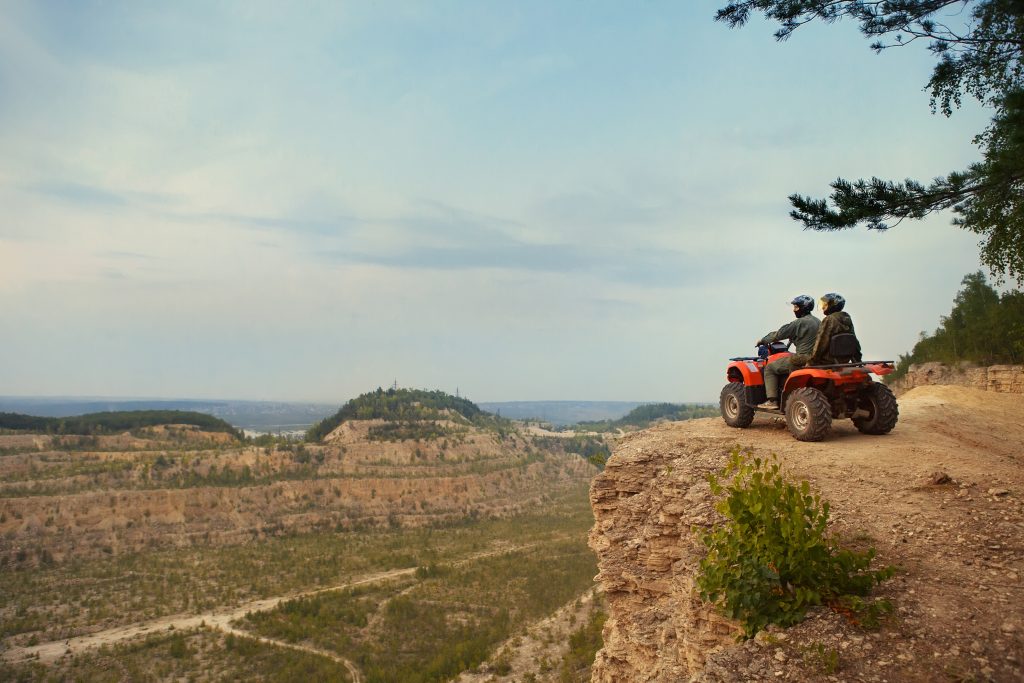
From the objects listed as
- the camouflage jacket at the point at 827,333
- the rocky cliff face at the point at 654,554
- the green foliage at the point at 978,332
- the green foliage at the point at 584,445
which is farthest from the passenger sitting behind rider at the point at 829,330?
the green foliage at the point at 584,445

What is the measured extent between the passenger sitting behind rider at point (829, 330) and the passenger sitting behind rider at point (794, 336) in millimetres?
252

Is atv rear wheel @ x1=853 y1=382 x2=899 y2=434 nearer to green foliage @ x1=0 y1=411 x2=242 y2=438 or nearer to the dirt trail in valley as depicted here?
the dirt trail in valley

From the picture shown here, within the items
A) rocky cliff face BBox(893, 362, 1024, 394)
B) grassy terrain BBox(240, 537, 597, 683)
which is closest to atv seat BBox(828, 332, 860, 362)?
rocky cliff face BBox(893, 362, 1024, 394)

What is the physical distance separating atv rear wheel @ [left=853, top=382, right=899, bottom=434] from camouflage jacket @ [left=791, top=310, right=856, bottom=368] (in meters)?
1.06

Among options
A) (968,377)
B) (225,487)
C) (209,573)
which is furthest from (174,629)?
(968,377)

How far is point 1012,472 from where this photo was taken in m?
7.89

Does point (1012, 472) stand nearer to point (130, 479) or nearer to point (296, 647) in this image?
point (296, 647)

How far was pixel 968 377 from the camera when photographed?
27.9 meters

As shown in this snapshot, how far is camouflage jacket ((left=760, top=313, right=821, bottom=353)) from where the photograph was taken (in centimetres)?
1015

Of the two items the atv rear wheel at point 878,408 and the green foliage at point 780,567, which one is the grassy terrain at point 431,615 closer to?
the atv rear wheel at point 878,408

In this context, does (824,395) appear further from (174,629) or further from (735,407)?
(174,629)

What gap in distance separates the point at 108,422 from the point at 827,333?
115594 mm

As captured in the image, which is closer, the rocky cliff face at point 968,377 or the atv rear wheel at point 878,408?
the atv rear wheel at point 878,408

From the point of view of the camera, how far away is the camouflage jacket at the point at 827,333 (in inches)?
379
